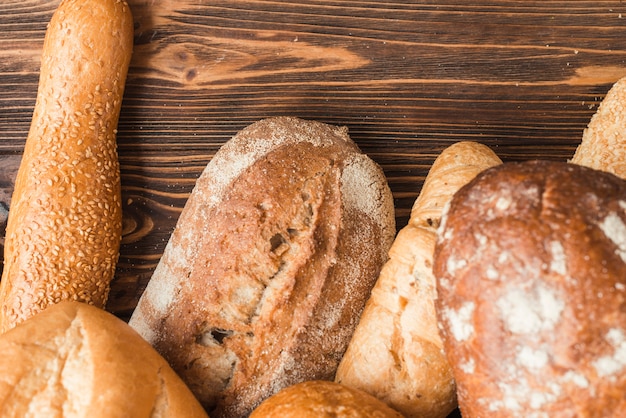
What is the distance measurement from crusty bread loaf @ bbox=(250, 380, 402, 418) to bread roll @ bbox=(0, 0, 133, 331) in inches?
27.1

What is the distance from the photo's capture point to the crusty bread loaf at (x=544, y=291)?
4.18ft

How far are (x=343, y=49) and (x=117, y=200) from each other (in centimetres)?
85

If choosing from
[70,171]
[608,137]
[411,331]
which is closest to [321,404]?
[411,331]

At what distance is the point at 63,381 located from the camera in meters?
1.60

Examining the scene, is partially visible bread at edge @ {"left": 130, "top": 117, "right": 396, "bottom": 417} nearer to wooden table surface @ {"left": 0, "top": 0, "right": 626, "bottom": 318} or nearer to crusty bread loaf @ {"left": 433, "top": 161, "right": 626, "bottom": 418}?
wooden table surface @ {"left": 0, "top": 0, "right": 626, "bottom": 318}

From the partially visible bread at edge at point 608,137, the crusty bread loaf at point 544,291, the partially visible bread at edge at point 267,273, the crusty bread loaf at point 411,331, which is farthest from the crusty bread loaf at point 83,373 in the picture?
the partially visible bread at edge at point 608,137

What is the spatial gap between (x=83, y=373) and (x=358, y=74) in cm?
118

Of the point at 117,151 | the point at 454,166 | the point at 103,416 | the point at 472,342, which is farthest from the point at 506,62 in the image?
the point at 103,416

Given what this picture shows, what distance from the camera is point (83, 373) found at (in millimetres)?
1593

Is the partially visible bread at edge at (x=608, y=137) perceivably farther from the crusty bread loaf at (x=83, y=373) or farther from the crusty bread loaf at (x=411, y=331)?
the crusty bread loaf at (x=83, y=373)

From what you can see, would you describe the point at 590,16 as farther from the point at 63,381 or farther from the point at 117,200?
the point at 63,381

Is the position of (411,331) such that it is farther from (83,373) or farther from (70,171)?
(70,171)

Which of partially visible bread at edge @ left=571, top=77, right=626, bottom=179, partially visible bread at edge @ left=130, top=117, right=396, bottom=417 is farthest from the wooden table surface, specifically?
partially visible bread at edge @ left=130, top=117, right=396, bottom=417

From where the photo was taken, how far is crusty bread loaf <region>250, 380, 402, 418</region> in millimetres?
1604
